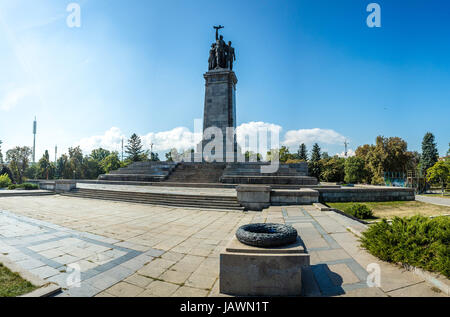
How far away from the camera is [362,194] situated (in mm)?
13148

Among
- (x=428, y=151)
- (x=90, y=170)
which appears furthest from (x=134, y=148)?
(x=428, y=151)

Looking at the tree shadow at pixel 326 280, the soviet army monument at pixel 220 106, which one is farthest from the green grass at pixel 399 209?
the soviet army monument at pixel 220 106

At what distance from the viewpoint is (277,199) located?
11.2 meters

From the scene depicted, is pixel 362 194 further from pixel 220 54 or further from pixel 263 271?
pixel 220 54

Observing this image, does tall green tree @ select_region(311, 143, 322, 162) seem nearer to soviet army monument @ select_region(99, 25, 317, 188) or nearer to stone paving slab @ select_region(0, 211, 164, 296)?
soviet army monument @ select_region(99, 25, 317, 188)

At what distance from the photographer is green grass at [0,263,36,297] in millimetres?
3307

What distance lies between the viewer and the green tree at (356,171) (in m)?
40.7

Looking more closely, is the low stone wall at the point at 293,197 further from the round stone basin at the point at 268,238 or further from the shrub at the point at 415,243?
the round stone basin at the point at 268,238

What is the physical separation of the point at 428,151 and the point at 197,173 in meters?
61.4

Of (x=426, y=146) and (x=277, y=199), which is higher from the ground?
(x=426, y=146)

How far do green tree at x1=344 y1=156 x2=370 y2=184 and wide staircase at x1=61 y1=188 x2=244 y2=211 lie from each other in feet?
123
